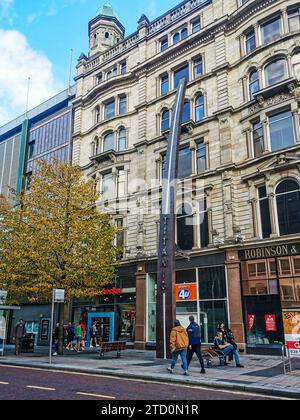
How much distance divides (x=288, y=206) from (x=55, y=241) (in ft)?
40.9

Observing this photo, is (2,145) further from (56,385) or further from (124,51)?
(56,385)

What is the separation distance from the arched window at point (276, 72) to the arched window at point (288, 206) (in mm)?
6243

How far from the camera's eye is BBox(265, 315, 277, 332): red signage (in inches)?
723

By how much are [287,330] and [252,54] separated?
16313 mm

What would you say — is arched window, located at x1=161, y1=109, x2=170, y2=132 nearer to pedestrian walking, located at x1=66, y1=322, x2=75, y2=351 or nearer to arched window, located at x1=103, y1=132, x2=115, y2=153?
arched window, located at x1=103, y1=132, x2=115, y2=153

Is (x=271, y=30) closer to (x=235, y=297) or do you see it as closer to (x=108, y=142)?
(x=108, y=142)

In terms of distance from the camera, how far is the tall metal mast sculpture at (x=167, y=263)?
15.8 meters

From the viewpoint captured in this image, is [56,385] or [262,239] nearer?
[56,385]

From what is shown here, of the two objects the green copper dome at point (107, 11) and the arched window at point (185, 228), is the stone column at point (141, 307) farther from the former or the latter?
the green copper dome at point (107, 11)

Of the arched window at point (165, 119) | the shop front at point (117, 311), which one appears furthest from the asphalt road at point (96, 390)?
the arched window at point (165, 119)

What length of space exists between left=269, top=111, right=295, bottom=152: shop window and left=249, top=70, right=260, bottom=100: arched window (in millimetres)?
2442
